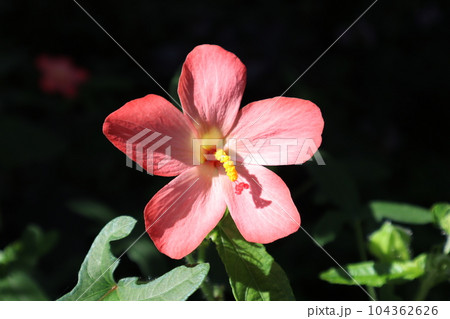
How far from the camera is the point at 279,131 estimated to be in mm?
1217

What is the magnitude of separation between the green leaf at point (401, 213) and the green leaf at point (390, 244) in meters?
0.16

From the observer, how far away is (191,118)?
1236 mm

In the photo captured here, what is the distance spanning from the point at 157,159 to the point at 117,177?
1556mm

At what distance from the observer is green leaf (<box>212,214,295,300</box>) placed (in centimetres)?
117

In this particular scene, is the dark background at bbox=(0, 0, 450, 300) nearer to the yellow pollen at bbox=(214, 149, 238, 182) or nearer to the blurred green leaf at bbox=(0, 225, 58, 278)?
the blurred green leaf at bbox=(0, 225, 58, 278)

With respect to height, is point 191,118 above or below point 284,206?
above

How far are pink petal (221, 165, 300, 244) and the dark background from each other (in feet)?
3.41

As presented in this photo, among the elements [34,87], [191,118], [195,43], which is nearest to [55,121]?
[34,87]

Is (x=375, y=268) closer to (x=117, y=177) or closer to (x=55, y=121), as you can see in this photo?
(x=117, y=177)

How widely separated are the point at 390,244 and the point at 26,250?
3.70 feet

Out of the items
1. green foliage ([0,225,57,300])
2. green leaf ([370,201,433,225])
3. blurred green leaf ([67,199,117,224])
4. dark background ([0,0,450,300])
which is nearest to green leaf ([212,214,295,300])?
green leaf ([370,201,433,225])

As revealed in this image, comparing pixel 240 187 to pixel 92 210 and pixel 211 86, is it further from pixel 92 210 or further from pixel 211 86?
pixel 92 210

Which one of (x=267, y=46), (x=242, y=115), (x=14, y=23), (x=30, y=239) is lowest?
→ (x=30, y=239)

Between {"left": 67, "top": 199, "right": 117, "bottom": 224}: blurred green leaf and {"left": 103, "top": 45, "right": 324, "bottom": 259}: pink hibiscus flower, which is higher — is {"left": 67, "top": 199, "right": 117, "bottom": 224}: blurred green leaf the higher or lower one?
the lower one
